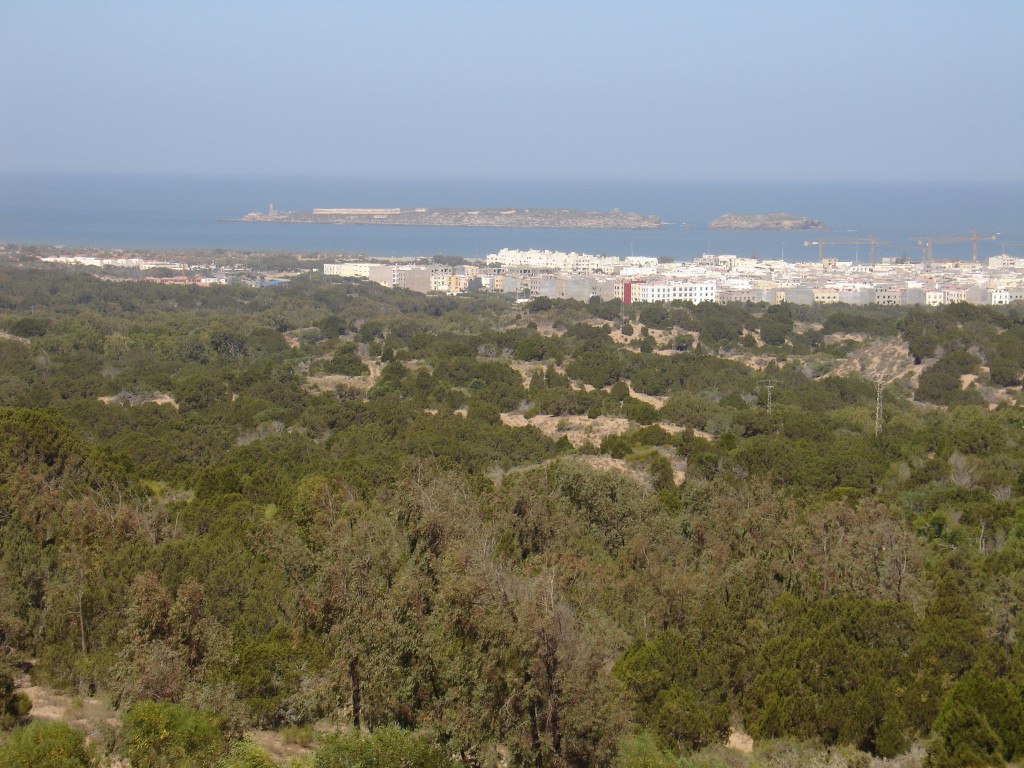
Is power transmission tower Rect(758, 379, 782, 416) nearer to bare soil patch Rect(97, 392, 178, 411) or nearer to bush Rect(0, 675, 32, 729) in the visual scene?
bare soil patch Rect(97, 392, 178, 411)

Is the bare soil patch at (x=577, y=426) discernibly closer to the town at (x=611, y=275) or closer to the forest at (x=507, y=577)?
the forest at (x=507, y=577)

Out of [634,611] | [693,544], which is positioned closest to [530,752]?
[634,611]

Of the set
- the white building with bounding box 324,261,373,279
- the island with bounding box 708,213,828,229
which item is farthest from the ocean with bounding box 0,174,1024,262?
the white building with bounding box 324,261,373,279

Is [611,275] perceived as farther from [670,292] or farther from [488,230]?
[488,230]

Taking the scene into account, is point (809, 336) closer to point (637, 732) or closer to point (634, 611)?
point (634, 611)

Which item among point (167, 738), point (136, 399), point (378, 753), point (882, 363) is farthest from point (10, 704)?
point (882, 363)
